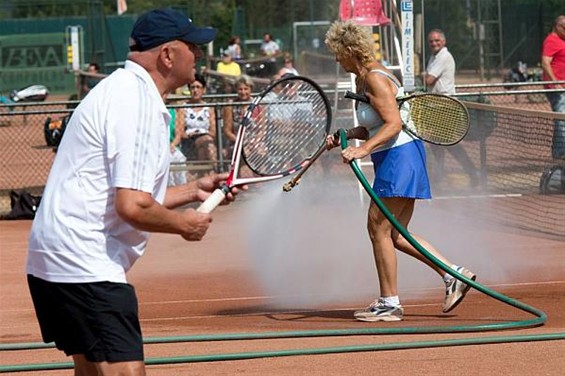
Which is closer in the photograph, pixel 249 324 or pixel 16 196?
pixel 249 324

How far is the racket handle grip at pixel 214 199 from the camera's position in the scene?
191 inches

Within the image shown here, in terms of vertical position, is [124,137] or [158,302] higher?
[124,137]

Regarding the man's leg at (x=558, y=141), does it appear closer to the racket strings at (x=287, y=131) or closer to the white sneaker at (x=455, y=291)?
the racket strings at (x=287, y=131)

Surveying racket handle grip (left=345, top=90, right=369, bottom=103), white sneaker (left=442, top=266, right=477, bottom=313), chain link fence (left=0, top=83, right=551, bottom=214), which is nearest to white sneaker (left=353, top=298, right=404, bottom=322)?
white sneaker (left=442, top=266, right=477, bottom=313)

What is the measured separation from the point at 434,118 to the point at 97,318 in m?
4.38

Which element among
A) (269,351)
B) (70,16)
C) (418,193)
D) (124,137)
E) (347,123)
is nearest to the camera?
(124,137)

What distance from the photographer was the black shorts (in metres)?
4.52

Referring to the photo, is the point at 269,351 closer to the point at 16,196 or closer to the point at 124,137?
the point at 124,137

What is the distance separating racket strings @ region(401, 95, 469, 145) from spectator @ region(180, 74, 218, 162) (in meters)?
7.01

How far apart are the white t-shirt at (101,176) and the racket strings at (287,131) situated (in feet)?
6.07

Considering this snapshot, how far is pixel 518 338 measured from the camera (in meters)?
7.22

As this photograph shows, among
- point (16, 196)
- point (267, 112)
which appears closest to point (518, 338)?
point (267, 112)

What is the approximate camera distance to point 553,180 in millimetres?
13250

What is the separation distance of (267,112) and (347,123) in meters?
6.10
